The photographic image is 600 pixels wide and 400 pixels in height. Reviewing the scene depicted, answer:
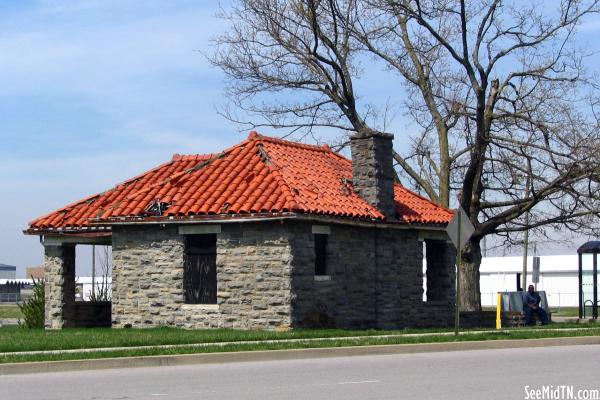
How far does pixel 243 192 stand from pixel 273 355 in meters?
8.15

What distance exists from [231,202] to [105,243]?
573cm

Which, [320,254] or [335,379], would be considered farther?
[320,254]

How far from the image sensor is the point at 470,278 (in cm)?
3766

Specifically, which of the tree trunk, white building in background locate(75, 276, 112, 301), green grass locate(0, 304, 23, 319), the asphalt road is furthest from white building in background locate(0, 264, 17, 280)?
the asphalt road

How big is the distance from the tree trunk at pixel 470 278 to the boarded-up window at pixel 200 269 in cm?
1353

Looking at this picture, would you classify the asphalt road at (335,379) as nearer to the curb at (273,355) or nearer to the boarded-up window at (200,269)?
the curb at (273,355)

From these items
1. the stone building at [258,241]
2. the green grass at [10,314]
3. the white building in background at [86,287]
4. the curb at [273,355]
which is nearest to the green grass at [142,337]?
the stone building at [258,241]

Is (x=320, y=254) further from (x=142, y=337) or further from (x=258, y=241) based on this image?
(x=142, y=337)

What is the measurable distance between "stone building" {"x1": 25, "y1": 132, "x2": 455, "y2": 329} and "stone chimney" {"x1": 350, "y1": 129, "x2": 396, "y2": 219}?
39mm

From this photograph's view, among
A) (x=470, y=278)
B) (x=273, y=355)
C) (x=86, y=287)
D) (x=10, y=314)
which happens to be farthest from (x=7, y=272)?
(x=273, y=355)

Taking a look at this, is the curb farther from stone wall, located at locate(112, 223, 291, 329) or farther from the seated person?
the seated person

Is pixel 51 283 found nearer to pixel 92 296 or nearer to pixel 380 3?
pixel 92 296

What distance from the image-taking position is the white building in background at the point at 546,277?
73.9 metres

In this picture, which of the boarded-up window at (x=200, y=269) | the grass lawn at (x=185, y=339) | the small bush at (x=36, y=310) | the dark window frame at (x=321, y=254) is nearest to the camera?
the grass lawn at (x=185, y=339)
